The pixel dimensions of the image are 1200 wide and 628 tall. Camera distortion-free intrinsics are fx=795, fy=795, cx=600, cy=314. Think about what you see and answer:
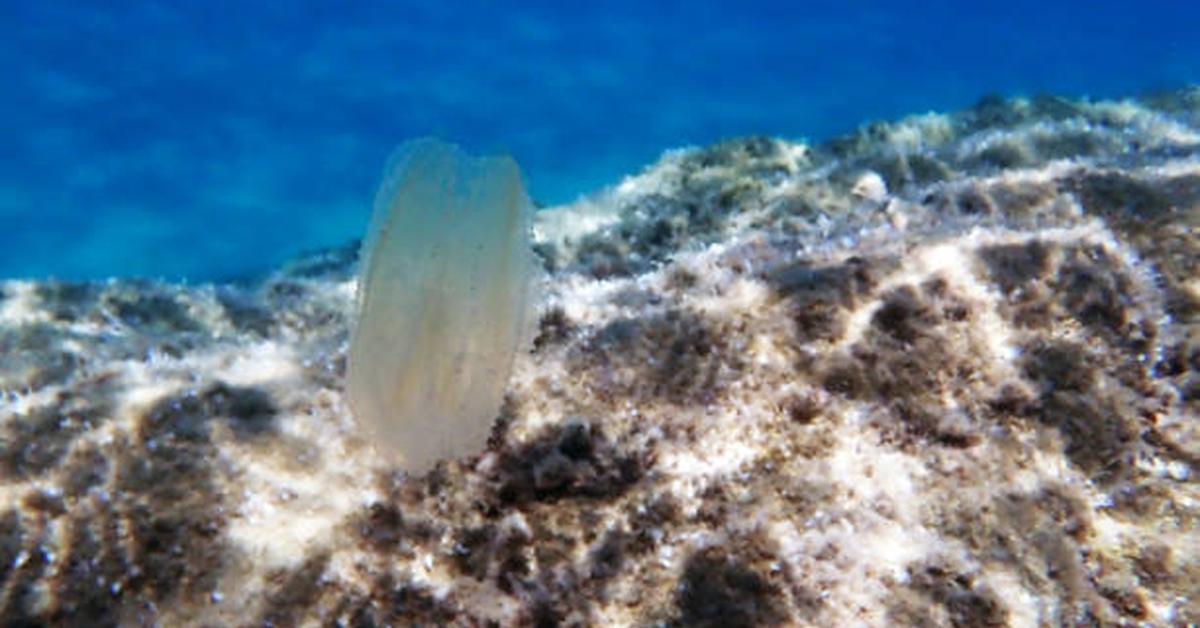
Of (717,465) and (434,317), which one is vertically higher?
(434,317)

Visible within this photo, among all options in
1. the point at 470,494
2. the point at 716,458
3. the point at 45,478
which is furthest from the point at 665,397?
the point at 45,478

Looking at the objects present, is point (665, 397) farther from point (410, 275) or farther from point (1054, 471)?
point (1054, 471)

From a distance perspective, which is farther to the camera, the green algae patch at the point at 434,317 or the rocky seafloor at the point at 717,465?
the green algae patch at the point at 434,317

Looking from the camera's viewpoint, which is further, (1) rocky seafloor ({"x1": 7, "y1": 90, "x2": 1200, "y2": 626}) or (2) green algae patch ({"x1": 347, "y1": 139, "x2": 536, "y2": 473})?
(2) green algae patch ({"x1": 347, "y1": 139, "x2": 536, "y2": 473})
